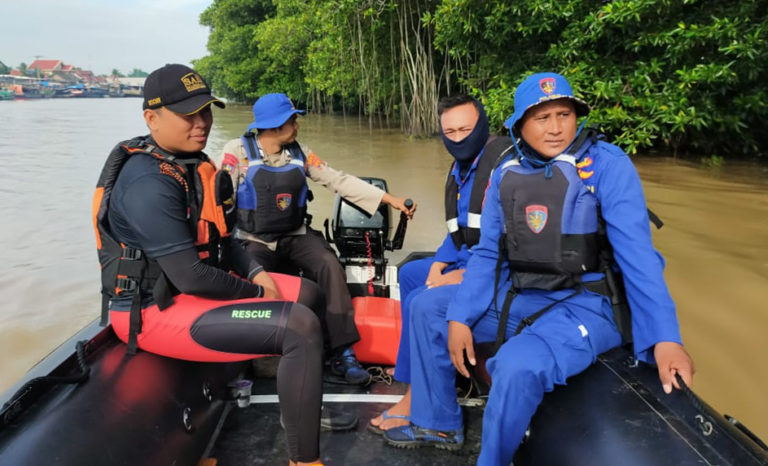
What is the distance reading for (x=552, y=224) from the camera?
Result: 5.81 feet

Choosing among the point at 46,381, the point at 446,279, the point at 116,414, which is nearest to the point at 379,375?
the point at 446,279

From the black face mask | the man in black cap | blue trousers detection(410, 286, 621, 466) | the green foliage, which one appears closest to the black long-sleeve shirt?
the man in black cap

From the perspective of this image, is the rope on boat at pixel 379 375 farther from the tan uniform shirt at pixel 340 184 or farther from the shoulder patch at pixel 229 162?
the shoulder patch at pixel 229 162

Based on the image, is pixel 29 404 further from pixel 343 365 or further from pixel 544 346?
pixel 544 346

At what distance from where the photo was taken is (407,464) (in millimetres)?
1891

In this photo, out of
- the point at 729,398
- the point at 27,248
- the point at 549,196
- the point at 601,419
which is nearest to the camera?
the point at 601,419

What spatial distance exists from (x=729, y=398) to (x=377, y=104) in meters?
17.8

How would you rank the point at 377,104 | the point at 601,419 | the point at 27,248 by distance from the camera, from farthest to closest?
the point at 377,104
the point at 27,248
the point at 601,419

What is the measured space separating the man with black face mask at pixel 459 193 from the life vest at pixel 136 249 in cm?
93

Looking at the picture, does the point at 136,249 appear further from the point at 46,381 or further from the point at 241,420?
the point at 241,420

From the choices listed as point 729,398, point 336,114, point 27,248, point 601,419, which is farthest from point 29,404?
point 336,114

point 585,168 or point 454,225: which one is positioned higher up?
point 585,168

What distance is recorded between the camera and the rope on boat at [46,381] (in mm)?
1393

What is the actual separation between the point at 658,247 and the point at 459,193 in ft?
12.4
